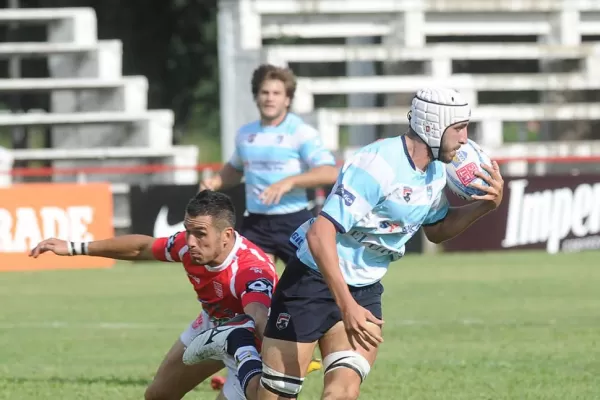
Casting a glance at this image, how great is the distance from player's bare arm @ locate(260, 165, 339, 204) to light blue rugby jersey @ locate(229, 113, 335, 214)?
0.53 feet

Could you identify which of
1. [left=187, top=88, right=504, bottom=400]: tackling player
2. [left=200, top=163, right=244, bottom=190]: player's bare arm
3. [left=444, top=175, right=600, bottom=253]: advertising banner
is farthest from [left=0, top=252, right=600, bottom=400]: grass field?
[left=187, top=88, right=504, bottom=400]: tackling player


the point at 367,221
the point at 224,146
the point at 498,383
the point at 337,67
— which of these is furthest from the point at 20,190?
the point at 337,67

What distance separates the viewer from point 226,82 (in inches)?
1035

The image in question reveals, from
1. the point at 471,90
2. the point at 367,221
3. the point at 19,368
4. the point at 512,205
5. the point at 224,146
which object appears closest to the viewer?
the point at 367,221

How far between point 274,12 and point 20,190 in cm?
1071

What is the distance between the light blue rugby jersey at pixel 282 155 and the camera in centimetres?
1088

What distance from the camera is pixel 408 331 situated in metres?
11.9

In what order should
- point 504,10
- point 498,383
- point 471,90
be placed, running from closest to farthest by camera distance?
1. point 498,383
2. point 471,90
3. point 504,10

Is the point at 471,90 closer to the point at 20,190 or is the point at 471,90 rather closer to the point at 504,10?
the point at 504,10

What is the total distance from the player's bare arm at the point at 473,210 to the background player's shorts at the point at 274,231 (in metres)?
3.69

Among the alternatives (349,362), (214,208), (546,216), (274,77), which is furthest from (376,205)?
(546,216)

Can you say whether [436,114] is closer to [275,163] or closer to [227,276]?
[227,276]

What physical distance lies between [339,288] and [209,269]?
5.05 ft

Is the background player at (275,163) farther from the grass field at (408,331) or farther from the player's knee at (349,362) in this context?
the player's knee at (349,362)
